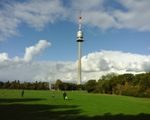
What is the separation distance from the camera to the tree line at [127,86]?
138 meters

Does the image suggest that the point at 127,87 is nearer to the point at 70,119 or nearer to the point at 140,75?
the point at 140,75

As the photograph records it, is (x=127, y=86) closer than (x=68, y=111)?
No

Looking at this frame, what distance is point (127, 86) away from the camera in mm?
152125

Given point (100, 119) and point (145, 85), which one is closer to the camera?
point (100, 119)

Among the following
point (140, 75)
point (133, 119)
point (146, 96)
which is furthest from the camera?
point (140, 75)

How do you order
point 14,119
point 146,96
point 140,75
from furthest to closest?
point 140,75, point 146,96, point 14,119

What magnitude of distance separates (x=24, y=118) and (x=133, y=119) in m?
13.0

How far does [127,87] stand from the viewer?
151250 millimetres

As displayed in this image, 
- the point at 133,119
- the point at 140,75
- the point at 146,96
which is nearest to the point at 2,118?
the point at 133,119

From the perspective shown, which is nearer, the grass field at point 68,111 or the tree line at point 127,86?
the grass field at point 68,111

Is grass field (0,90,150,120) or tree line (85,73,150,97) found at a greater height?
tree line (85,73,150,97)

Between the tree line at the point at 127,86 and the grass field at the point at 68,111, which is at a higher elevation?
the tree line at the point at 127,86

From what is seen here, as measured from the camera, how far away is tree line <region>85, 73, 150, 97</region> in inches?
5423

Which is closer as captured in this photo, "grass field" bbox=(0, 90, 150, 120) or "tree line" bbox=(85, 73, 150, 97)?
"grass field" bbox=(0, 90, 150, 120)
